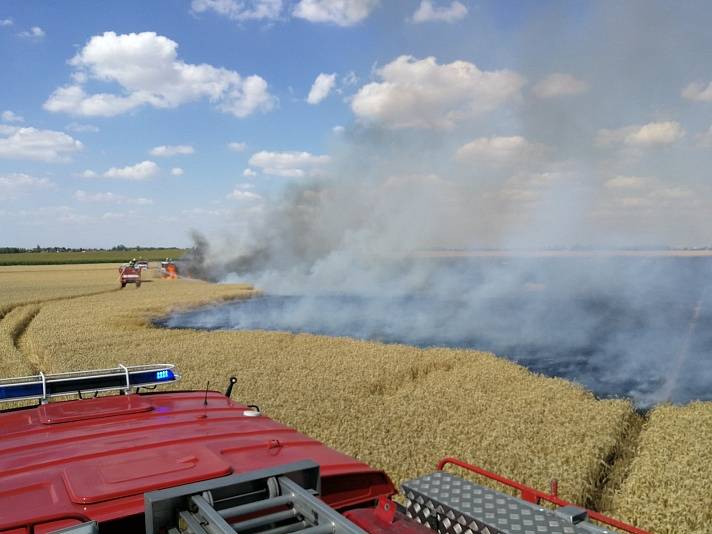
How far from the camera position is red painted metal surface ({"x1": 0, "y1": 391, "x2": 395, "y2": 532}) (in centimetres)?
277

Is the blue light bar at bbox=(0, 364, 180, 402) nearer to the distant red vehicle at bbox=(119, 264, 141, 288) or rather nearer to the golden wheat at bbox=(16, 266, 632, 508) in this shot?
the golden wheat at bbox=(16, 266, 632, 508)

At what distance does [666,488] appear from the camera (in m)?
7.76

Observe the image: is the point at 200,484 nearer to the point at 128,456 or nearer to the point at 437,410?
the point at 128,456

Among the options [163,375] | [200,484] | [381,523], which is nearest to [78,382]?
[163,375]

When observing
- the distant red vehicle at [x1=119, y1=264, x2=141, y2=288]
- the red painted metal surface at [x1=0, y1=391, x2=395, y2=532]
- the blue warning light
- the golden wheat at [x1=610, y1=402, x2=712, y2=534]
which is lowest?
the golden wheat at [x1=610, y1=402, x2=712, y2=534]

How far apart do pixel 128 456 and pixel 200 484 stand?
778 millimetres

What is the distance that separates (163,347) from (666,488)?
16.0m

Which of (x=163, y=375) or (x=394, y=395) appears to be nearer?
(x=163, y=375)

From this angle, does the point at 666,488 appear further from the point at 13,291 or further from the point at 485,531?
the point at 13,291

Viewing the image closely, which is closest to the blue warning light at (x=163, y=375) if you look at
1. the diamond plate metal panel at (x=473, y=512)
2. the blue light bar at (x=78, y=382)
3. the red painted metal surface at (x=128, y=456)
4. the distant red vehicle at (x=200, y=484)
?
the blue light bar at (x=78, y=382)

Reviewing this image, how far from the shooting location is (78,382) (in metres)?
4.70

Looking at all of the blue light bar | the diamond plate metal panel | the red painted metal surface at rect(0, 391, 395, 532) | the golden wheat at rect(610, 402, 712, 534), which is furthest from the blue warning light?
the golden wheat at rect(610, 402, 712, 534)

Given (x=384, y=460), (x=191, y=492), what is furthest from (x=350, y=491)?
(x=384, y=460)

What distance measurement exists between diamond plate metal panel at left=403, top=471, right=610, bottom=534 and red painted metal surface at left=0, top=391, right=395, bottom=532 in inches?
10.5
